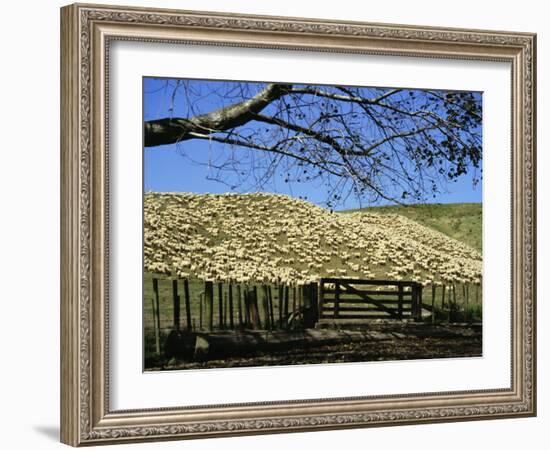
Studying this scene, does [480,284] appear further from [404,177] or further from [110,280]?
[110,280]

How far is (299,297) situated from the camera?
841 centimetres

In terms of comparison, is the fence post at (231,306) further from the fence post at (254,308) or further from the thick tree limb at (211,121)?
the thick tree limb at (211,121)

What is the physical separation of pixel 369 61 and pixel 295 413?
238 centimetres

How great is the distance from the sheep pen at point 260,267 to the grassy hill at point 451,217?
0.17 feet

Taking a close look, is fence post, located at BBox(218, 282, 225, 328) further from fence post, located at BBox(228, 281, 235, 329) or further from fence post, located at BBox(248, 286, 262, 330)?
fence post, located at BBox(248, 286, 262, 330)

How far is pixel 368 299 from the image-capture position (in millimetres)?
8602

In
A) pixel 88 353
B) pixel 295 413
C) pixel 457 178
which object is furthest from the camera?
pixel 457 178

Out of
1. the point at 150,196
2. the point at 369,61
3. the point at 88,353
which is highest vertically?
the point at 369,61

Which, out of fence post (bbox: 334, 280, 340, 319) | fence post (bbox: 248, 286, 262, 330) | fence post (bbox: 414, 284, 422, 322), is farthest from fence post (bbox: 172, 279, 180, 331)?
fence post (bbox: 414, 284, 422, 322)

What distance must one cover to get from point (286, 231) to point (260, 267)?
0.30m

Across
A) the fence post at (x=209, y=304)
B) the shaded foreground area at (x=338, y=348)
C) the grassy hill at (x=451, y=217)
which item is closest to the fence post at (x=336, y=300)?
the shaded foreground area at (x=338, y=348)

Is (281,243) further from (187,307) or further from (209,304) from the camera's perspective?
(187,307)

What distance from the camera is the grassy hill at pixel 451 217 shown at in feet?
28.8

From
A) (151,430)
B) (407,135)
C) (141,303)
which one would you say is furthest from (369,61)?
(151,430)
